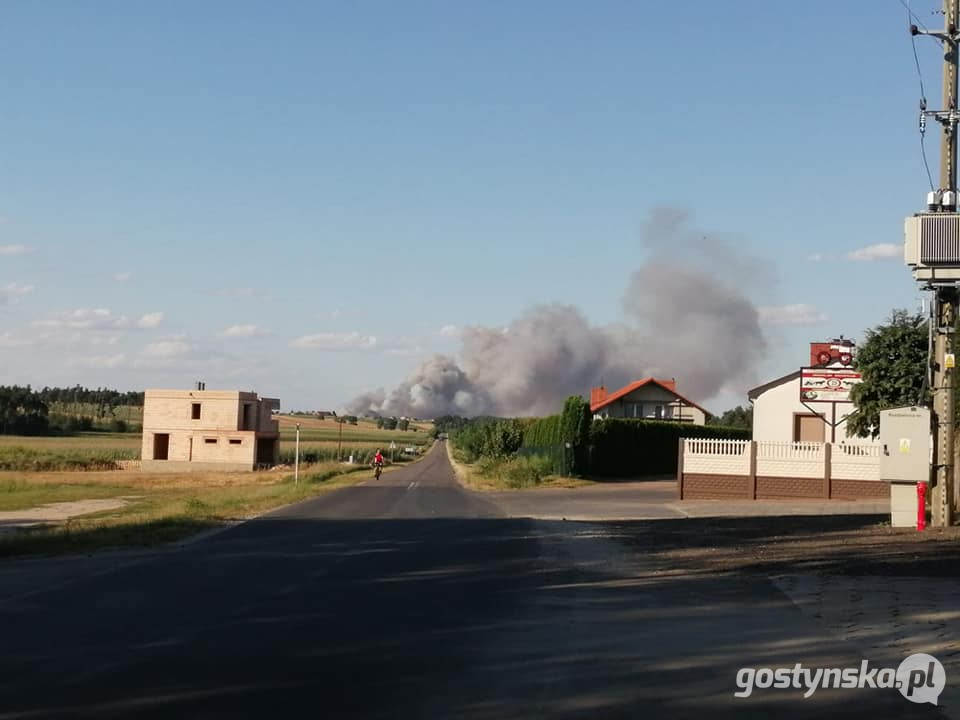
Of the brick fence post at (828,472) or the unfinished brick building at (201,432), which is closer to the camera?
the brick fence post at (828,472)

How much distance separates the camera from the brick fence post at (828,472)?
122ft

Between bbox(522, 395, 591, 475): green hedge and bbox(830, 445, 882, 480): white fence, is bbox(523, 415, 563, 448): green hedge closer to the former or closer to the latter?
bbox(522, 395, 591, 475): green hedge

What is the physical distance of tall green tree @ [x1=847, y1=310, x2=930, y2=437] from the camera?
107 ft

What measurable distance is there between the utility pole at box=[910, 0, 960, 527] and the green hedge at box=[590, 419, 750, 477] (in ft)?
108

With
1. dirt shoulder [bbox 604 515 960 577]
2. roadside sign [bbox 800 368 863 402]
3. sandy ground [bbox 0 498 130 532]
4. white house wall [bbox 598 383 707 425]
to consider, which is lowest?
sandy ground [bbox 0 498 130 532]

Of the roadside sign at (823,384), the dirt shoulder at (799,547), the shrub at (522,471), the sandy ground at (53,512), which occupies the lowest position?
the sandy ground at (53,512)

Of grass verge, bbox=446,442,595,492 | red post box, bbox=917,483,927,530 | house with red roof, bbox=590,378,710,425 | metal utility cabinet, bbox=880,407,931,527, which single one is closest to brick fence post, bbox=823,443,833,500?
grass verge, bbox=446,442,595,492

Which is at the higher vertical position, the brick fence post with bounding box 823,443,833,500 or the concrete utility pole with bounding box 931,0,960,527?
the concrete utility pole with bounding box 931,0,960,527

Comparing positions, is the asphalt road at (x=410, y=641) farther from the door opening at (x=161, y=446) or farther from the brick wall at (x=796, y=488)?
the door opening at (x=161, y=446)

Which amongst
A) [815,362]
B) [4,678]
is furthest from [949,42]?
[815,362]

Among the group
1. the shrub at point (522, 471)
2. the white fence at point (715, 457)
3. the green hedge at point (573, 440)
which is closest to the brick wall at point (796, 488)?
the white fence at point (715, 457)

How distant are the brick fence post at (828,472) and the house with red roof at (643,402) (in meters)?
54.7

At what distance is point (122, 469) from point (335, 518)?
72.9 meters

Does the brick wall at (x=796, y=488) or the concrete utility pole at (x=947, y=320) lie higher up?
the concrete utility pole at (x=947, y=320)
